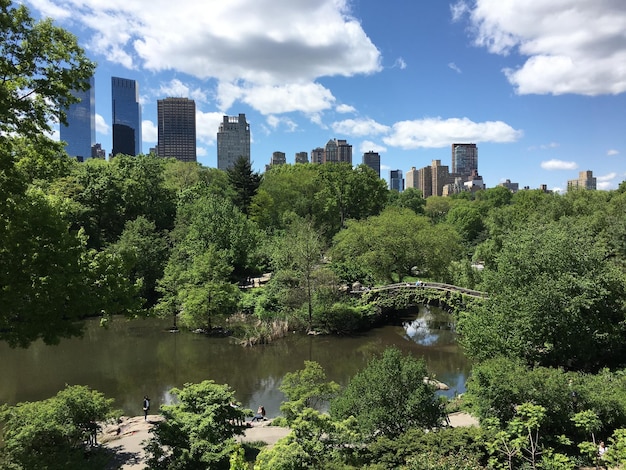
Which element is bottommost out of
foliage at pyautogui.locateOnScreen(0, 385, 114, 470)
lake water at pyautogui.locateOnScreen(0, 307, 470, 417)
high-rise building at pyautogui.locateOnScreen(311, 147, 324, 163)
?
lake water at pyautogui.locateOnScreen(0, 307, 470, 417)

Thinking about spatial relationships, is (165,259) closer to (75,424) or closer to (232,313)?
(232,313)

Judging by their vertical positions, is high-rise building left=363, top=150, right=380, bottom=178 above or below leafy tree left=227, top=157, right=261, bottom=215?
above

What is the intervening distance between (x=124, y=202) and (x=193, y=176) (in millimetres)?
20063

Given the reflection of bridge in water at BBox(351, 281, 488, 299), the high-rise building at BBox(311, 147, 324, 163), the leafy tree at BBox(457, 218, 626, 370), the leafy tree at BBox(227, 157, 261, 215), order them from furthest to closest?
the high-rise building at BBox(311, 147, 324, 163)
the leafy tree at BBox(227, 157, 261, 215)
the reflection of bridge in water at BBox(351, 281, 488, 299)
the leafy tree at BBox(457, 218, 626, 370)

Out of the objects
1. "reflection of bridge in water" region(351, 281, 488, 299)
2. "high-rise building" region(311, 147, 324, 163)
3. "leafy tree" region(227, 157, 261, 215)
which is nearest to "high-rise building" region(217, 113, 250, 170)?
"high-rise building" region(311, 147, 324, 163)

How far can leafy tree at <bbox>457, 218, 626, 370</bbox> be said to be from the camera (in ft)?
45.1

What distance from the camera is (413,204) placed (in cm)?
8044

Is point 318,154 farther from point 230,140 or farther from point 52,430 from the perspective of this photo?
point 52,430

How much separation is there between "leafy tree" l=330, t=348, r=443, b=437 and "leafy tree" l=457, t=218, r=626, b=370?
4.58 metres

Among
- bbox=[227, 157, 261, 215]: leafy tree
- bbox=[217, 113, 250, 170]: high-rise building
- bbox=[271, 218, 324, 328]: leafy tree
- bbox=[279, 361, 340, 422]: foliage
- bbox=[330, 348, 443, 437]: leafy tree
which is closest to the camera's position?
bbox=[330, 348, 443, 437]: leafy tree

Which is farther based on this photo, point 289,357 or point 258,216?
point 258,216

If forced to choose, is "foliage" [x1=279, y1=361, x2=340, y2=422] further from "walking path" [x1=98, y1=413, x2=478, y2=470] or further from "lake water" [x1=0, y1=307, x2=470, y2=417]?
"lake water" [x1=0, y1=307, x2=470, y2=417]

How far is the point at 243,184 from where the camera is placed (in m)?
49.7

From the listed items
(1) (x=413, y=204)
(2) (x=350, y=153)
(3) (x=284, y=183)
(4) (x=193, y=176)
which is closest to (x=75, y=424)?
(3) (x=284, y=183)
